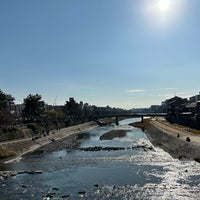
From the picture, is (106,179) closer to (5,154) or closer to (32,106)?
(5,154)

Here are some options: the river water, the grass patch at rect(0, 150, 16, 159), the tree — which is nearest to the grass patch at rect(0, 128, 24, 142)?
the grass patch at rect(0, 150, 16, 159)

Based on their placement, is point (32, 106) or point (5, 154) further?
point (32, 106)

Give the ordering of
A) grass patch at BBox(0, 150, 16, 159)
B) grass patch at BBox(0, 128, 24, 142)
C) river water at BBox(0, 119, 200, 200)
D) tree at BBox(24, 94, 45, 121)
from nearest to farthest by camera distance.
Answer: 1. river water at BBox(0, 119, 200, 200)
2. grass patch at BBox(0, 150, 16, 159)
3. grass patch at BBox(0, 128, 24, 142)
4. tree at BBox(24, 94, 45, 121)

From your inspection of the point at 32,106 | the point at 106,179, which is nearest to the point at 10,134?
the point at 32,106

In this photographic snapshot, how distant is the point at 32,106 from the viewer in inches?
4855

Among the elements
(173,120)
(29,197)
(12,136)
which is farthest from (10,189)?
(173,120)

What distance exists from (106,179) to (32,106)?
280 ft

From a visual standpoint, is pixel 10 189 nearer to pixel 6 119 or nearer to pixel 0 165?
pixel 0 165

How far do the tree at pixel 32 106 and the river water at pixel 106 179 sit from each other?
2573 inches

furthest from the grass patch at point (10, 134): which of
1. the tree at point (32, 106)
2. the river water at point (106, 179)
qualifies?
the tree at point (32, 106)

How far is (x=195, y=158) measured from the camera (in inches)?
2133

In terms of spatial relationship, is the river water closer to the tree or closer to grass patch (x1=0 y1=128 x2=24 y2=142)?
grass patch (x1=0 y1=128 x2=24 y2=142)

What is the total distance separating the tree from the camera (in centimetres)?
12269

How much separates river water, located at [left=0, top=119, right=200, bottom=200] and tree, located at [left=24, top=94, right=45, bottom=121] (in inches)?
2573
